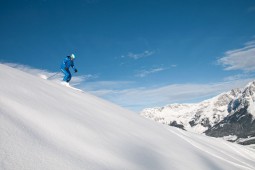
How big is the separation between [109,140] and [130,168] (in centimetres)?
161

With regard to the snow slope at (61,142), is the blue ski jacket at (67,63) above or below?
above

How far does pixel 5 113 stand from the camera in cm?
546

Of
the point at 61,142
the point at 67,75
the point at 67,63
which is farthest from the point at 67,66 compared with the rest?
the point at 61,142

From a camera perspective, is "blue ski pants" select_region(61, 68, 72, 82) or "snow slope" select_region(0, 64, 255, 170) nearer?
"snow slope" select_region(0, 64, 255, 170)

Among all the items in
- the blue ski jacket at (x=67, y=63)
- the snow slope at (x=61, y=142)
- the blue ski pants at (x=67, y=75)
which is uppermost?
the blue ski jacket at (x=67, y=63)

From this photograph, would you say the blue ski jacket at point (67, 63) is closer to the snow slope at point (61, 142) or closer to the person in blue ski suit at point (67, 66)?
the person in blue ski suit at point (67, 66)

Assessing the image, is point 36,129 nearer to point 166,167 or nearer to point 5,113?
point 5,113

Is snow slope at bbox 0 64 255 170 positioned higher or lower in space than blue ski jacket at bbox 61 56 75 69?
lower

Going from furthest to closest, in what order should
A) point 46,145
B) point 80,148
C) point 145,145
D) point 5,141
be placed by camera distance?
1. point 145,145
2. point 80,148
3. point 46,145
4. point 5,141

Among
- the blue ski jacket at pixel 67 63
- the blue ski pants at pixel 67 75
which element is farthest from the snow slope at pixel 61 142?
the blue ski jacket at pixel 67 63

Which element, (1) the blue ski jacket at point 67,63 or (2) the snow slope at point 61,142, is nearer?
(2) the snow slope at point 61,142

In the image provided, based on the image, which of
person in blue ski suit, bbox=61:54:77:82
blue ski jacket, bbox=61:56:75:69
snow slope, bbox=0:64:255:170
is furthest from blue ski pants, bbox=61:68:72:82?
snow slope, bbox=0:64:255:170

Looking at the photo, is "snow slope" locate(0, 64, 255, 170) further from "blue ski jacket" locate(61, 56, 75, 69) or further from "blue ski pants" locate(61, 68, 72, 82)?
"blue ski jacket" locate(61, 56, 75, 69)

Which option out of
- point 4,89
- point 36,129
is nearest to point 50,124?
point 36,129
